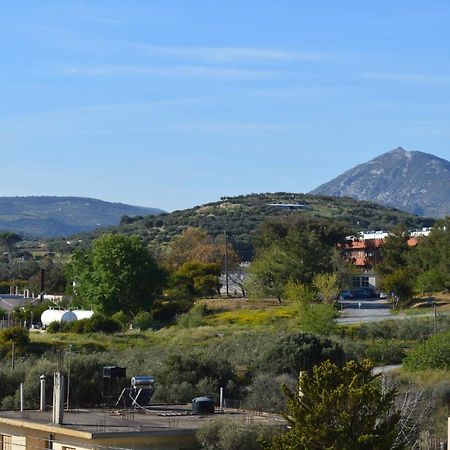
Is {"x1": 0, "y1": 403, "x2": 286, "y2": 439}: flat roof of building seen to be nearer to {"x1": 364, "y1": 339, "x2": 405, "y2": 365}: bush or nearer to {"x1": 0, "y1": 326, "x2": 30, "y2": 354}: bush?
{"x1": 364, "y1": 339, "x2": 405, "y2": 365}: bush

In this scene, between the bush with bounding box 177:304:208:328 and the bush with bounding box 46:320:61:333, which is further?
the bush with bounding box 177:304:208:328

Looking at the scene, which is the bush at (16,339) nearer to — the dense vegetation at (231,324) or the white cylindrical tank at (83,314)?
the dense vegetation at (231,324)

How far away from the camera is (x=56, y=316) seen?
76.3 meters

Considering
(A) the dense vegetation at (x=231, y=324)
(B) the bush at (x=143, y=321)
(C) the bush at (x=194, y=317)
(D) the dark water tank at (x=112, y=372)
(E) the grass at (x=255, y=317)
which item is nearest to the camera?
(D) the dark water tank at (x=112, y=372)

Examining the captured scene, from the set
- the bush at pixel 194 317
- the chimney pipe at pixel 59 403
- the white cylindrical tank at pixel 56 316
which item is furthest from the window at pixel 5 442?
the bush at pixel 194 317

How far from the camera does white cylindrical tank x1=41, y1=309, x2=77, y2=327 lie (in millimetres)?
75312

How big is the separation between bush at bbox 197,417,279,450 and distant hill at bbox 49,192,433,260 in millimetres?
114401

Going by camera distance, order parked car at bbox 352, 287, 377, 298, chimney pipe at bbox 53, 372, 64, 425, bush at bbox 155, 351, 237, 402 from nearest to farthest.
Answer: chimney pipe at bbox 53, 372, 64, 425, bush at bbox 155, 351, 237, 402, parked car at bbox 352, 287, 377, 298

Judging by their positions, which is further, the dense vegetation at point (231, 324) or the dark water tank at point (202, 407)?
the dense vegetation at point (231, 324)

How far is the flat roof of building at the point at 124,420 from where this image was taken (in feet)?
93.6

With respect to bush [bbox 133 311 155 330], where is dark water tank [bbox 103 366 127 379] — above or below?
below

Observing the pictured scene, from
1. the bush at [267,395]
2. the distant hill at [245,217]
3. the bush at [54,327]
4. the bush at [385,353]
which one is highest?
the distant hill at [245,217]

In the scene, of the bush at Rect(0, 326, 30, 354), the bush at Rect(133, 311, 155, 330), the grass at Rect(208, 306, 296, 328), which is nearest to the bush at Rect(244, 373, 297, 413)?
the bush at Rect(0, 326, 30, 354)

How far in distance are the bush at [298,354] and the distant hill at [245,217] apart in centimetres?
9265
